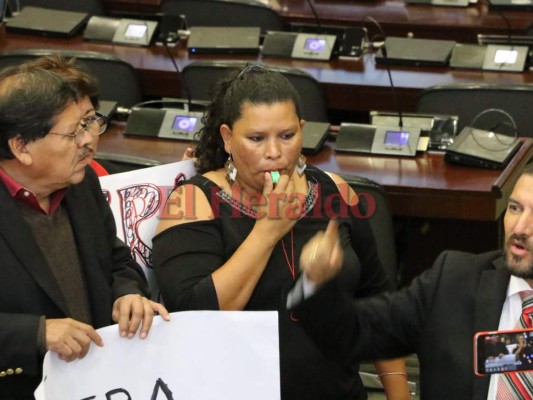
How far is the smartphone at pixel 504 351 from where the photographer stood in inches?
87.4

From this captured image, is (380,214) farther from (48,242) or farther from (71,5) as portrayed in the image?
(71,5)

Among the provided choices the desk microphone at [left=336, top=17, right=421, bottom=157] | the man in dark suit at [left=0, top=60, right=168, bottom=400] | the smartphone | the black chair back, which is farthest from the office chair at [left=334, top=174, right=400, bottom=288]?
the smartphone

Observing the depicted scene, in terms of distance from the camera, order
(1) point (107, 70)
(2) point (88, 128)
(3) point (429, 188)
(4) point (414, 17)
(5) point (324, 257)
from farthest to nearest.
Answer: (4) point (414, 17) → (1) point (107, 70) → (3) point (429, 188) → (2) point (88, 128) → (5) point (324, 257)

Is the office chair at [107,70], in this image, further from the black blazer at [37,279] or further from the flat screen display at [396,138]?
the black blazer at [37,279]

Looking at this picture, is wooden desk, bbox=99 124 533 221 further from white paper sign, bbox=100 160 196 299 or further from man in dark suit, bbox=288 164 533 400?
man in dark suit, bbox=288 164 533 400

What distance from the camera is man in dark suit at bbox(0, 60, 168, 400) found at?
2.66m

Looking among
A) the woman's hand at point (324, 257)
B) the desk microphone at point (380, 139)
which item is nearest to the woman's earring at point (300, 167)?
the woman's hand at point (324, 257)

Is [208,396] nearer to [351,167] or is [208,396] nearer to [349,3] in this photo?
[351,167]

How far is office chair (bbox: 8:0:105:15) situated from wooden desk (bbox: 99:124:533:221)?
2182mm

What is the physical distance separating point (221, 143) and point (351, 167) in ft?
3.59

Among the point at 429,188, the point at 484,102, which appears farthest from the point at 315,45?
the point at 429,188

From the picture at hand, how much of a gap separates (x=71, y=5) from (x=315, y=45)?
5.18 feet

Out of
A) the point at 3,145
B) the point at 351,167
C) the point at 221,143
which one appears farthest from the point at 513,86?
the point at 3,145

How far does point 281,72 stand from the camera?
471 cm
